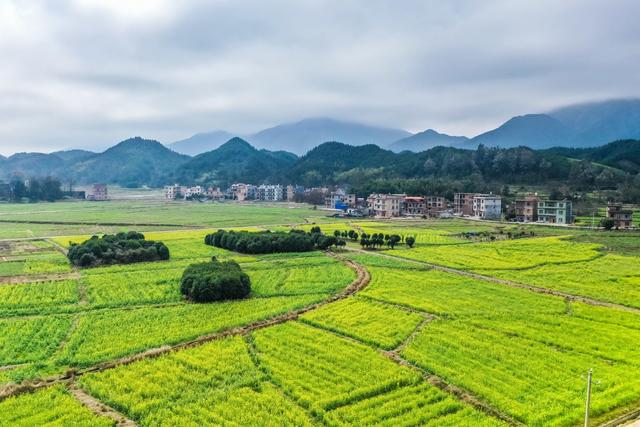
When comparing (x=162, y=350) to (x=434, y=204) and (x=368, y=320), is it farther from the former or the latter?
(x=434, y=204)

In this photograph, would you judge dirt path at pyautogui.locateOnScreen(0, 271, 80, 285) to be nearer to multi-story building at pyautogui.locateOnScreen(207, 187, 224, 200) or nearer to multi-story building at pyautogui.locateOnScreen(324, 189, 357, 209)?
multi-story building at pyautogui.locateOnScreen(324, 189, 357, 209)

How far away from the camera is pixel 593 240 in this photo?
4584 cm

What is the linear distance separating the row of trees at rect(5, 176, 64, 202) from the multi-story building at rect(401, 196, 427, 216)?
84022 millimetres

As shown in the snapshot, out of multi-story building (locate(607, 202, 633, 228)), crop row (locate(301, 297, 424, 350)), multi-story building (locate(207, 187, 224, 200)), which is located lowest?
crop row (locate(301, 297, 424, 350))

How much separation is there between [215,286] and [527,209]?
52.4m

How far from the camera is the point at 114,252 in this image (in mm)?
35469

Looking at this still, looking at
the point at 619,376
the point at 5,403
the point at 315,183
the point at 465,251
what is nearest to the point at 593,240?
the point at 465,251

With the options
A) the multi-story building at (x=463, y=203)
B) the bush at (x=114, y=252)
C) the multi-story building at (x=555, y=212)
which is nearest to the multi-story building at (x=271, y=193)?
the multi-story building at (x=463, y=203)

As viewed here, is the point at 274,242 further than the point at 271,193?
No

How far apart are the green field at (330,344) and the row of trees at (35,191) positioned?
9124cm

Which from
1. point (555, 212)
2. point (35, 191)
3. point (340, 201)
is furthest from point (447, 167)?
point (35, 191)

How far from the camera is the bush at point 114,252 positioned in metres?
34.3

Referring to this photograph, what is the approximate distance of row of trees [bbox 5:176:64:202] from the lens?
114 metres

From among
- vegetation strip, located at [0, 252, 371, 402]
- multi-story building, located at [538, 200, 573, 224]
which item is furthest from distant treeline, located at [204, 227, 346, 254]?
multi-story building, located at [538, 200, 573, 224]
